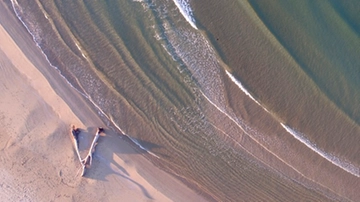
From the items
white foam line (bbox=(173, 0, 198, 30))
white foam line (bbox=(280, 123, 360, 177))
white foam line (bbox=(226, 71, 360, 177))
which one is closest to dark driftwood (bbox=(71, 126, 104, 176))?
white foam line (bbox=(173, 0, 198, 30))

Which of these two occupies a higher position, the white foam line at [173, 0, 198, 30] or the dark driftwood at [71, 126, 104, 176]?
the white foam line at [173, 0, 198, 30]

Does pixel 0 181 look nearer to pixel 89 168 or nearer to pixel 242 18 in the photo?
pixel 89 168

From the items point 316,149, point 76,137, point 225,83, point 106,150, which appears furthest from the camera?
point 316,149

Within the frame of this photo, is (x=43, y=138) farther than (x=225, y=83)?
No

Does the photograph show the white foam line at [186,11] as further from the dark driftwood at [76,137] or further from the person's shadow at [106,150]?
the dark driftwood at [76,137]

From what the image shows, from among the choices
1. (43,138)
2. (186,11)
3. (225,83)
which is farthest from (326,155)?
(43,138)

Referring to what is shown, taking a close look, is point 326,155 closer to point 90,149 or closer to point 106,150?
point 106,150

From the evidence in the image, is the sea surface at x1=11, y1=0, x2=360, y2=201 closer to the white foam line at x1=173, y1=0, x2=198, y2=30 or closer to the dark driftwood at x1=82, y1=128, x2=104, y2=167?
the white foam line at x1=173, y1=0, x2=198, y2=30
